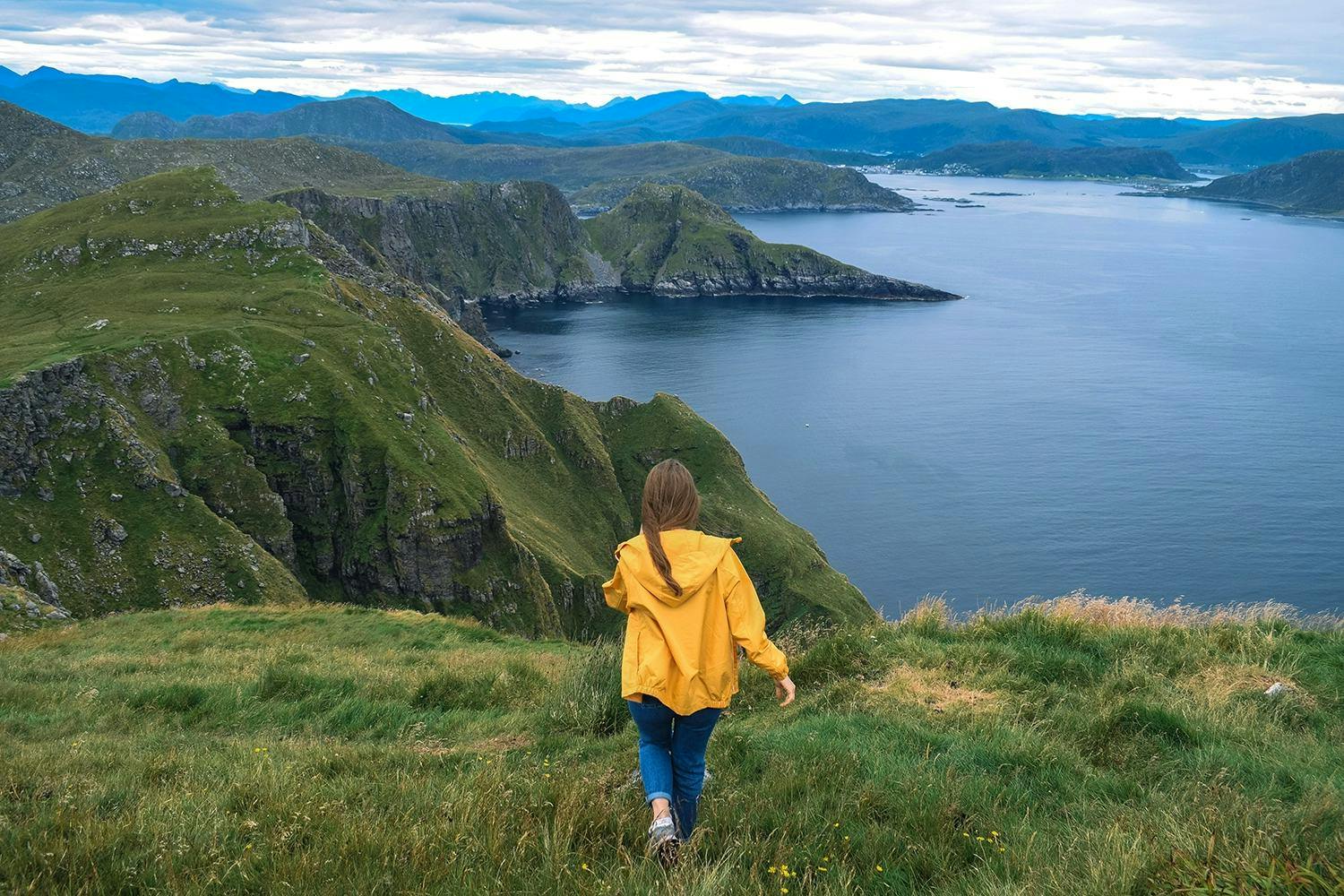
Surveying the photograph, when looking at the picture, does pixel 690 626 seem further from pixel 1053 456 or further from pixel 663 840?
pixel 1053 456

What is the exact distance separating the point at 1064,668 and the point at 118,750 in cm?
1190

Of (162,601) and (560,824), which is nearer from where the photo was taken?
(560,824)

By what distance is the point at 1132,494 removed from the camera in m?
114

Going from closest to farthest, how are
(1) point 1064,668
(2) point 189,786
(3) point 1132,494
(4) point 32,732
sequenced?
(2) point 189,786, (4) point 32,732, (1) point 1064,668, (3) point 1132,494

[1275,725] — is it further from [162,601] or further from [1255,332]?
[1255,332]

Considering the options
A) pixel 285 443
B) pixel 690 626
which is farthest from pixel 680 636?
pixel 285 443

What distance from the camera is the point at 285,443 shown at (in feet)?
243

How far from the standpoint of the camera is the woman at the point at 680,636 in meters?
6.69

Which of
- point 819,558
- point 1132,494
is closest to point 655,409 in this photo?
point 819,558

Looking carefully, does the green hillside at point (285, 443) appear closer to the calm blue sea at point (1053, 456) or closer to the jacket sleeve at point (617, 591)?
the calm blue sea at point (1053, 456)

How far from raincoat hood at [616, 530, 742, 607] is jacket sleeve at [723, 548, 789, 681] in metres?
0.16

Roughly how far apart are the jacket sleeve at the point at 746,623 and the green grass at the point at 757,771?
1261 millimetres

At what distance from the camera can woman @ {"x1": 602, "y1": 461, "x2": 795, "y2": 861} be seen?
6691mm

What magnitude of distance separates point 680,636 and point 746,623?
21.5 inches
